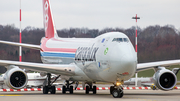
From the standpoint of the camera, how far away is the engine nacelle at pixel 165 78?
66.6 ft

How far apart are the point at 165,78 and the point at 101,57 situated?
4.39 metres

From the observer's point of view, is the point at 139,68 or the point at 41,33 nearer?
the point at 139,68

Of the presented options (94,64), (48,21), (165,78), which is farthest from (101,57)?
(48,21)

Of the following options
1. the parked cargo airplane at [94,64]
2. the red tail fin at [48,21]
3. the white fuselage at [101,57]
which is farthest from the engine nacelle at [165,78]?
the red tail fin at [48,21]

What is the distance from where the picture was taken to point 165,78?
20.6 metres

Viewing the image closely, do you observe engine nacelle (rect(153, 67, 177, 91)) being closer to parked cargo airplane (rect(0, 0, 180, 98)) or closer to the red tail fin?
parked cargo airplane (rect(0, 0, 180, 98))

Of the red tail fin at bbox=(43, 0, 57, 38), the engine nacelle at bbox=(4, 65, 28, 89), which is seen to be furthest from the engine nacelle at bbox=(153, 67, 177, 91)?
the red tail fin at bbox=(43, 0, 57, 38)

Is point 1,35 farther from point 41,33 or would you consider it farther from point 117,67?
point 117,67

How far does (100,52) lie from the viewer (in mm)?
18812

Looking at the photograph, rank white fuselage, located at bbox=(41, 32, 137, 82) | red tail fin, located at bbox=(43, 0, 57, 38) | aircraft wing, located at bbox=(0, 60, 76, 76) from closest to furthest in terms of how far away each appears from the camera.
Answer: white fuselage, located at bbox=(41, 32, 137, 82)
aircraft wing, located at bbox=(0, 60, 76, 76)
red tail fin, located at bbox=(43, 0, 57, 38)

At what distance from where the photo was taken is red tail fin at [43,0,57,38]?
92.9 feet

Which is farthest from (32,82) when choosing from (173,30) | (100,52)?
(100,52)

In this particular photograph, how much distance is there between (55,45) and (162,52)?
1888 cm

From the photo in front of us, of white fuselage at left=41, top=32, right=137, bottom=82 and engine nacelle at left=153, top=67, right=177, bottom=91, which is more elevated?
white fuselage at left=41, top=32, right=137, bottom=82
